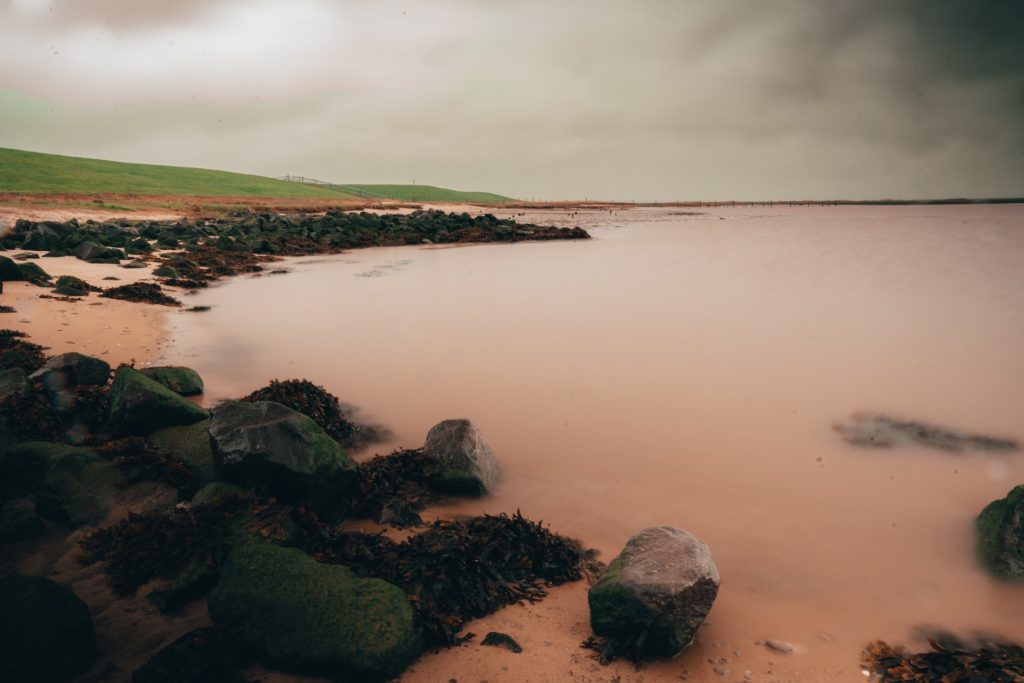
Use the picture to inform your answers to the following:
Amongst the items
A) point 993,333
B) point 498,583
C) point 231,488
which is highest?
point 993,333

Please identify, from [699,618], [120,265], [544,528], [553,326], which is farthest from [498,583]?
[120,265]

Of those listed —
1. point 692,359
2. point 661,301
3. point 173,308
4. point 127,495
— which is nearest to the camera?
point 127,495

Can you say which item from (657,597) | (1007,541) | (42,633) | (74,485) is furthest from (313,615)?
(1007,541)

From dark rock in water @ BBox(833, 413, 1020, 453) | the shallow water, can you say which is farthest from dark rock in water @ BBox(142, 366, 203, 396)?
dark rock in water @ BBox(833, 413, 1020, 453)

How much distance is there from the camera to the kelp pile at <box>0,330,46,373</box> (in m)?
7.48

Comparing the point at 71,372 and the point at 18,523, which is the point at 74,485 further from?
the point at 71,372

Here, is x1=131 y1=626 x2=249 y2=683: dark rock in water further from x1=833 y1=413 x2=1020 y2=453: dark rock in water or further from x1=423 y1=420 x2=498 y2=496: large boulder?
x1=833 y1=413 x2=1020 y2=453: dark rock in water

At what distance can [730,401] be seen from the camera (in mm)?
7867

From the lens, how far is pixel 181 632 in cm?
346

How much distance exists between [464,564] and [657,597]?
1482 mm

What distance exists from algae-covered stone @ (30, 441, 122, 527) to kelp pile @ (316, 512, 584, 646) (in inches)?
82.8

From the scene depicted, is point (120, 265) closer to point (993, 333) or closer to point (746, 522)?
point (746, 522)

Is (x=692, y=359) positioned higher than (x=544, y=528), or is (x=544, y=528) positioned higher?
(x=692, y=359)

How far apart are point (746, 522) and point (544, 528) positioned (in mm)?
1876
